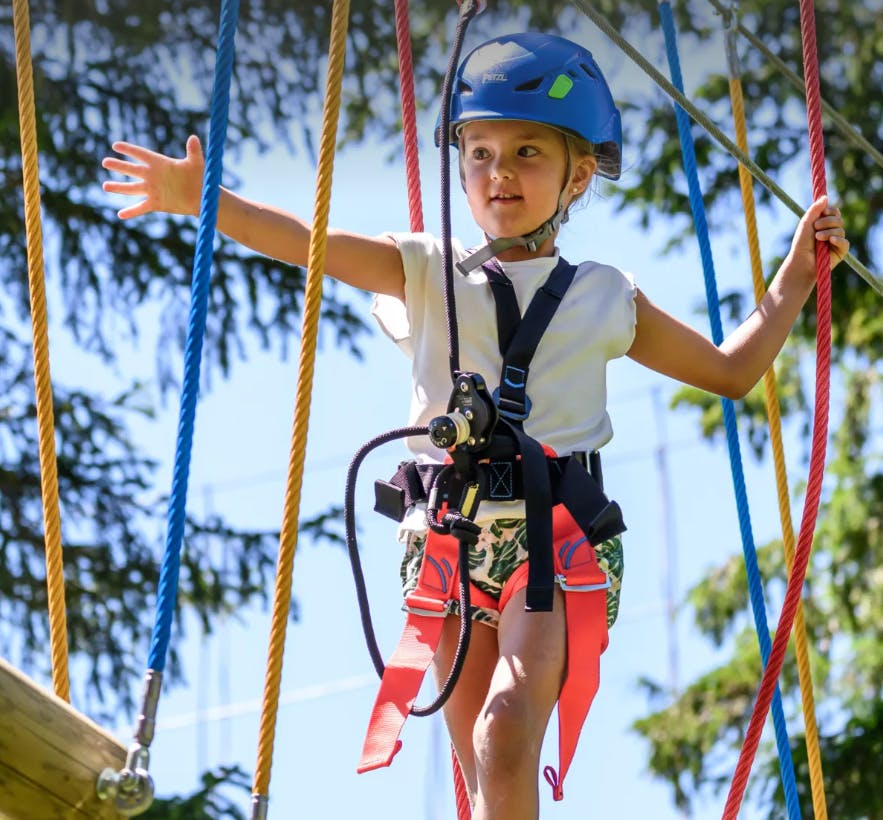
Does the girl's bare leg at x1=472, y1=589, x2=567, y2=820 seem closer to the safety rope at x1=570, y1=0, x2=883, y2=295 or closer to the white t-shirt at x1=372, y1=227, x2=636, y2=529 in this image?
the white t-shirt at x1=372, y1=227, x2=636, y2=529

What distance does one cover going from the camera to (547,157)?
2646 mm

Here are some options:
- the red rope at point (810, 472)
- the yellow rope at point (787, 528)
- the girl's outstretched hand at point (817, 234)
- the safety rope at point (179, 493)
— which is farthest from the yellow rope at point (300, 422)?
the yellow rope at point (787, 528)

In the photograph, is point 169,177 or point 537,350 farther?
point 537,350

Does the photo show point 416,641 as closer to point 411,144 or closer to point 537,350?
point 537,350

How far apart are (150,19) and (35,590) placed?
2.10 meters

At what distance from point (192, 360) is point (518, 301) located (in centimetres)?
73

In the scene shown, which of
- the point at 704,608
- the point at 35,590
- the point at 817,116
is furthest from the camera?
the point at 704,608

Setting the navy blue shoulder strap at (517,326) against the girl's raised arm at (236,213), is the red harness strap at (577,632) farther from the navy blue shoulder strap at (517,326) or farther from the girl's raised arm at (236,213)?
the girl's raised arm at (236,213)

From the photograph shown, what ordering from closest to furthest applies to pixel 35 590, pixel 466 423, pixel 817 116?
pixel 466 423 → pixel 817 116 → pixel 35 590

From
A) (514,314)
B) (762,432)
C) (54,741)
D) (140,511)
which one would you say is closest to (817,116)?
(514,314)

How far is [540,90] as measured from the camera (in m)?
2.61

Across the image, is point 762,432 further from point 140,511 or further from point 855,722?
point 140,511

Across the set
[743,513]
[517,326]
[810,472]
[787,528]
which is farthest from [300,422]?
[787,528]

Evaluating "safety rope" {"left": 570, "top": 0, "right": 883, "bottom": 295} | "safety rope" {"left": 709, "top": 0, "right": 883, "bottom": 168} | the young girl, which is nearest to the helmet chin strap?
the young girl
